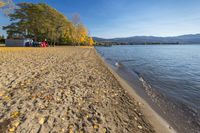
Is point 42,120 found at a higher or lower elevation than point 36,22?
lower

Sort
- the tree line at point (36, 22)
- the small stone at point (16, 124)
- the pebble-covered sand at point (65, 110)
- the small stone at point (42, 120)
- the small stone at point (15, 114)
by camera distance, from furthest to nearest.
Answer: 1. the tree line at point (36, 22)
2. the small stone at point (15, 114)
3. the small stone at point (42, 120)
4. the pebble-covered sand at point (65, 110)
5. the small stone at point (16, 124)

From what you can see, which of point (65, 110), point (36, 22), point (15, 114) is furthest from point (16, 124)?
point (36, 22)

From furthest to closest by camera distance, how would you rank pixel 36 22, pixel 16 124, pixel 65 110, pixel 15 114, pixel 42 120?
pixel 36 22, pixel 65 110, pixel 15 114, pixel 42 120, pixel 16 124

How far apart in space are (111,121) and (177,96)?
19.3 feet

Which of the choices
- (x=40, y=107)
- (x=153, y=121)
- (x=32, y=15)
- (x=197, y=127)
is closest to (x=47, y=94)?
(x=40, y=107)

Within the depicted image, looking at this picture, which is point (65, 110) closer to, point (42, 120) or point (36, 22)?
point (42, 120)

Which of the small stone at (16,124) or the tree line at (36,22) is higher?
the tree line at (36,22)

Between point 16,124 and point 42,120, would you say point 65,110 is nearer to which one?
point 42,120

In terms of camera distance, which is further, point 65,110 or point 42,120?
point 65,110

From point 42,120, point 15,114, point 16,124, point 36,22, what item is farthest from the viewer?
point 36,22

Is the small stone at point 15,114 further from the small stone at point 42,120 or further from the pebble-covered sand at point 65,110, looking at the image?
the small stone at point 42,120

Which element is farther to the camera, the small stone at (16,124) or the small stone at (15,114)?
the small stone at (15,114)

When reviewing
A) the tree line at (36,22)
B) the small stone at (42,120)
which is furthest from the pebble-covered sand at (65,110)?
the tree line at (36,22)

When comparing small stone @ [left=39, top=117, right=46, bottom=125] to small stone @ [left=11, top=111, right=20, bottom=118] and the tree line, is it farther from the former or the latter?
the tree line
